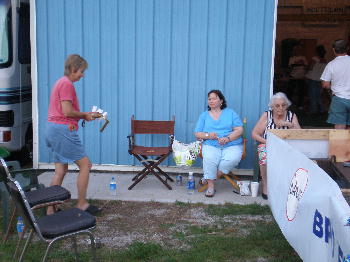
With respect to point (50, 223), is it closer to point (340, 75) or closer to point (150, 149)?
point (150, 149)

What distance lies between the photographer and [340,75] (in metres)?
6.03

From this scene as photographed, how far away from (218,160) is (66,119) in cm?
186

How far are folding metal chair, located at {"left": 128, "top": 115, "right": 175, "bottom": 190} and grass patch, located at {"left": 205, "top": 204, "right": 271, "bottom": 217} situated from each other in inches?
31.6

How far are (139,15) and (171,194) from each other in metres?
2.29

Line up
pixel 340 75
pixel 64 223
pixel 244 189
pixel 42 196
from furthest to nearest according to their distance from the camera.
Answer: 1. pixel 340 75
2. pixel 244 189
3. pixel 42 196
4. pixel 64 223

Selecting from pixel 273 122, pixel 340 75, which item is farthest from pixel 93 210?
pixel 340 75

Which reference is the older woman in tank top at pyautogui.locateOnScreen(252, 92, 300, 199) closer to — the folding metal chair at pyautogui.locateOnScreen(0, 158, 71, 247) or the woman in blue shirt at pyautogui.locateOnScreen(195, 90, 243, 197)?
the woman in blue shirt at pyautogui.locateOnScreen(195, 90, 243, 197)

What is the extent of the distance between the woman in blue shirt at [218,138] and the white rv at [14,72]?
242 centimetres

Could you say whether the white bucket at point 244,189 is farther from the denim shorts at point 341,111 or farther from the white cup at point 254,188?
the denim shorts at point 341,111

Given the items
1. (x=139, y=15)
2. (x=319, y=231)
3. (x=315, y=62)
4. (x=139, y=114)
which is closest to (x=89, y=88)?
(x=139, y=114)

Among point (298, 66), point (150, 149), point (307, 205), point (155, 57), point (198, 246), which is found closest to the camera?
point (307, 205)

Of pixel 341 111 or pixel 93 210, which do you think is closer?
pixel 93 210

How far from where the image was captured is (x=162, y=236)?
14.3ft

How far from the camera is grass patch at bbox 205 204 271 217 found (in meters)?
4.94
